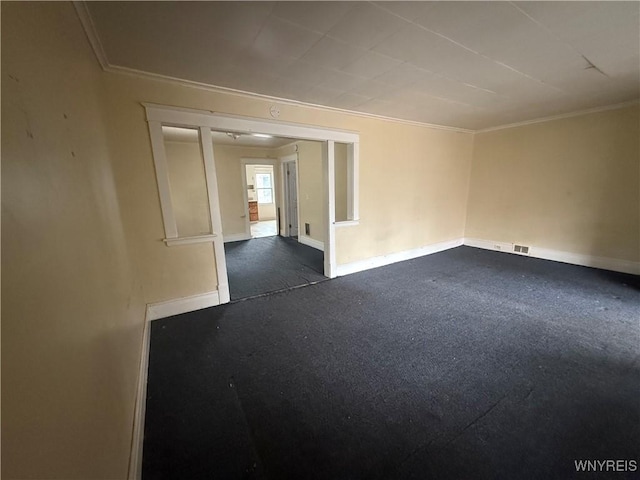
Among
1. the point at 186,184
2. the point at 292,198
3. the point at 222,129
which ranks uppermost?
the point at 222,129

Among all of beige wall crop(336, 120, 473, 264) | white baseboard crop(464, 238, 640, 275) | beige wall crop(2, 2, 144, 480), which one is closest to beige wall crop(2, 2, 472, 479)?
beige wall crop(2, 2, 144, 480)

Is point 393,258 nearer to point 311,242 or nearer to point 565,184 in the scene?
point 311,242

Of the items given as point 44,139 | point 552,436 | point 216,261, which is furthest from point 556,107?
point 44,139

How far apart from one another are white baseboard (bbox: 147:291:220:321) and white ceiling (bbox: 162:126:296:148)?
2785mm

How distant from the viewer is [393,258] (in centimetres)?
453

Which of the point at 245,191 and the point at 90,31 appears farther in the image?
the point at 245,191

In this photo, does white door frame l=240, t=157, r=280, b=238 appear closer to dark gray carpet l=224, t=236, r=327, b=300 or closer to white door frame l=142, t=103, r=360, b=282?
dark gray carpet l=224, t=236, r=327, b=300

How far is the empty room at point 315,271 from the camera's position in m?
0.81

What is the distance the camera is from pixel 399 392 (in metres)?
1.76

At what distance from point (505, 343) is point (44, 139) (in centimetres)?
318

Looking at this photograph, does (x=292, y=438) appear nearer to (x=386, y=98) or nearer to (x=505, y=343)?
(x=505, y=343)

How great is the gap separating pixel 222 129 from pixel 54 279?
2431mm

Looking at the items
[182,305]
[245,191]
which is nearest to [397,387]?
[182,305]

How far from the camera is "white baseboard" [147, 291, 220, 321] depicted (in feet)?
8.86
